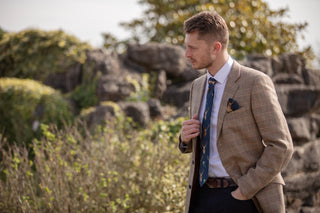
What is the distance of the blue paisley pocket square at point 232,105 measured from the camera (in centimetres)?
211

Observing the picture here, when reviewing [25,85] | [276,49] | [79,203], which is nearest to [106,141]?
[79,203]

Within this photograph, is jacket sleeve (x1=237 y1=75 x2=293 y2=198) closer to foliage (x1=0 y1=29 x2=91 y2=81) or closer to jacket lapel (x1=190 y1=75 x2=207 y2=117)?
jacket lapel (x1=190 y1=75 x2=207 y2=117)

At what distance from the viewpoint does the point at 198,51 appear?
2.19 m

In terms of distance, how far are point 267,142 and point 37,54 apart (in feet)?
24.0

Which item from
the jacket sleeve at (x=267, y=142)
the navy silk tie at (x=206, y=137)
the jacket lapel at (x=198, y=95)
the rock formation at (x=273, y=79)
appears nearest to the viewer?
the jacket sleeve at (x=267, y=142)

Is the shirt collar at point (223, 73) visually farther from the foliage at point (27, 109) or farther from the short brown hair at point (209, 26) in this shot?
the foliage at point (27, 109)

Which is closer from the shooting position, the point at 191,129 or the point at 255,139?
the point at 255,139

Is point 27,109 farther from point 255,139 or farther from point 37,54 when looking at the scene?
point 255,139

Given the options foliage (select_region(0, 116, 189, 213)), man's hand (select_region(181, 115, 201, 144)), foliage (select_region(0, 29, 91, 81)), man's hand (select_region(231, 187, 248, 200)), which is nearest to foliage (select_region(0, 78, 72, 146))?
foliage (select_region(0, 29, 91, 81))

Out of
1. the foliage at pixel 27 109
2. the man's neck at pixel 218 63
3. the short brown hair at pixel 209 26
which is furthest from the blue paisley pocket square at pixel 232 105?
the foliage at pixel 27 109

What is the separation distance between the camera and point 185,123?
7.66 feet

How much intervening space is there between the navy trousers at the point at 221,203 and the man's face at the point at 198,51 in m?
0.81

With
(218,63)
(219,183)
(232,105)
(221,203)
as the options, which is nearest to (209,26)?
(218,63)

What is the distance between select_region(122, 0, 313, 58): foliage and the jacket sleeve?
6340 millimetres
